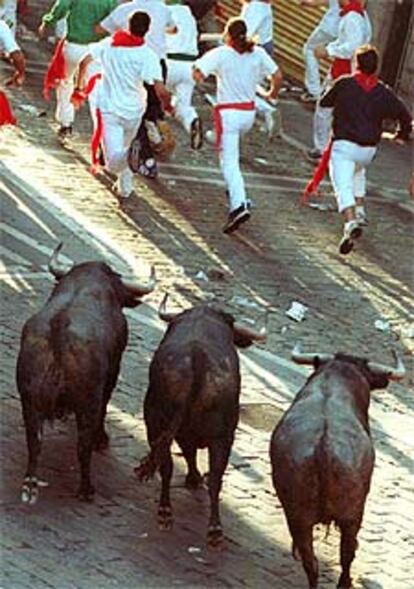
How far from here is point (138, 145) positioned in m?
19.2

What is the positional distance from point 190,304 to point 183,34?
19.6ft

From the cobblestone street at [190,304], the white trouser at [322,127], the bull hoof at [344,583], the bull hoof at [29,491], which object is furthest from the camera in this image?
the white trouser at [322,127]

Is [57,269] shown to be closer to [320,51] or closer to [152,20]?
[152,20]

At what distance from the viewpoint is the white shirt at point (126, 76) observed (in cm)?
1825

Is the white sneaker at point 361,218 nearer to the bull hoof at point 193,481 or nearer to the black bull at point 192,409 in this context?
the bull hoof at point 193,481

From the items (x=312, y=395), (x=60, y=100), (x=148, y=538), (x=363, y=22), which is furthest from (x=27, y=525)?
(x=363, y=22)

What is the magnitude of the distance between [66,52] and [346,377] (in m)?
10.2

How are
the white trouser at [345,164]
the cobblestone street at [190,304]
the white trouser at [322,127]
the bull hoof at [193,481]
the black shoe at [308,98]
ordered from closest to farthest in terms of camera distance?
the cobblestone street at [190,304] → the bull hoof at [193,481] → the white trouser at [345,164] → the white trouser at [322,127] → the black shoe at [308,98]

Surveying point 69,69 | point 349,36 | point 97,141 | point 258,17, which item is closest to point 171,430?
point 97,141

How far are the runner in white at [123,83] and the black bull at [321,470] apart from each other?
27.1 feet

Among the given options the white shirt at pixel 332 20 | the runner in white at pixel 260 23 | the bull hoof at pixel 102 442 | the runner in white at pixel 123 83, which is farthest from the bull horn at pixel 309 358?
the white shirt at pixel 332 20

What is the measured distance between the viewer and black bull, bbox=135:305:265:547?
35.2ft

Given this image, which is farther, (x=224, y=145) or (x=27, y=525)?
(x=224, y=145)

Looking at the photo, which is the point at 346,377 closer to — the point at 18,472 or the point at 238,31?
the point at 18,472
